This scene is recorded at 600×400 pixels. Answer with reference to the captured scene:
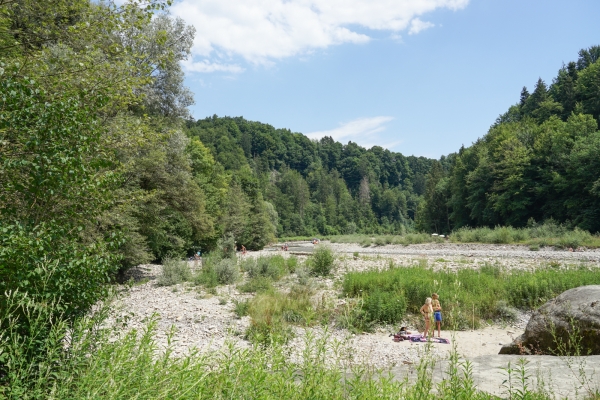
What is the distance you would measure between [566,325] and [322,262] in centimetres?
1282

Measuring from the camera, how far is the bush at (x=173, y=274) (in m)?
17.8

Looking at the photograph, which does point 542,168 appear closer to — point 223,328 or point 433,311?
point 433,311

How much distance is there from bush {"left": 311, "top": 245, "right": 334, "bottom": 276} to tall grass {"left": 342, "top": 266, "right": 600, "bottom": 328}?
4295mm

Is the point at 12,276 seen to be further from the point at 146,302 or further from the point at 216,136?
the point at 216,136

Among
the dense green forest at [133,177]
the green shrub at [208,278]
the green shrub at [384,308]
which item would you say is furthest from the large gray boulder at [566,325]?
the green shrub at [208,278]

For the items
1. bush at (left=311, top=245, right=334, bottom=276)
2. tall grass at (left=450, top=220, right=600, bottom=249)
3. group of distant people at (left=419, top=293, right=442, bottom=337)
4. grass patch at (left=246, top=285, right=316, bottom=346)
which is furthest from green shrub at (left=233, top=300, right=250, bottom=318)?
tall grass at (left=450, top=220, right=600, bottom=249)

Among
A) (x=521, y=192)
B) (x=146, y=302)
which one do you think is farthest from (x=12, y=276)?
(x=521, y=192)

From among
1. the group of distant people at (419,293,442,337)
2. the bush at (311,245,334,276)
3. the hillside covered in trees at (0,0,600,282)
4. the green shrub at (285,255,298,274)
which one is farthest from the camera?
the green shrub at (285,255,298,274)

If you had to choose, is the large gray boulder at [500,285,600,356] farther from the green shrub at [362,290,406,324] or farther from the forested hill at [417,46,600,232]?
the forested hill at [417,46,600,232]

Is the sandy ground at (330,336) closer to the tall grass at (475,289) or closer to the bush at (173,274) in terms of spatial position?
the bush at (173,274)

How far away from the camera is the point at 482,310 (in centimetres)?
1283

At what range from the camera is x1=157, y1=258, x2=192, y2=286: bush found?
17.8 metres

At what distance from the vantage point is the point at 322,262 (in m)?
19.7

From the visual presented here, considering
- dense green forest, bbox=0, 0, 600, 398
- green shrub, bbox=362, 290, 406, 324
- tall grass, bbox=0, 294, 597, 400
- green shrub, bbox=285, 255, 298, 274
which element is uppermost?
dense green forest, bbox=0, 0, 600, 398
